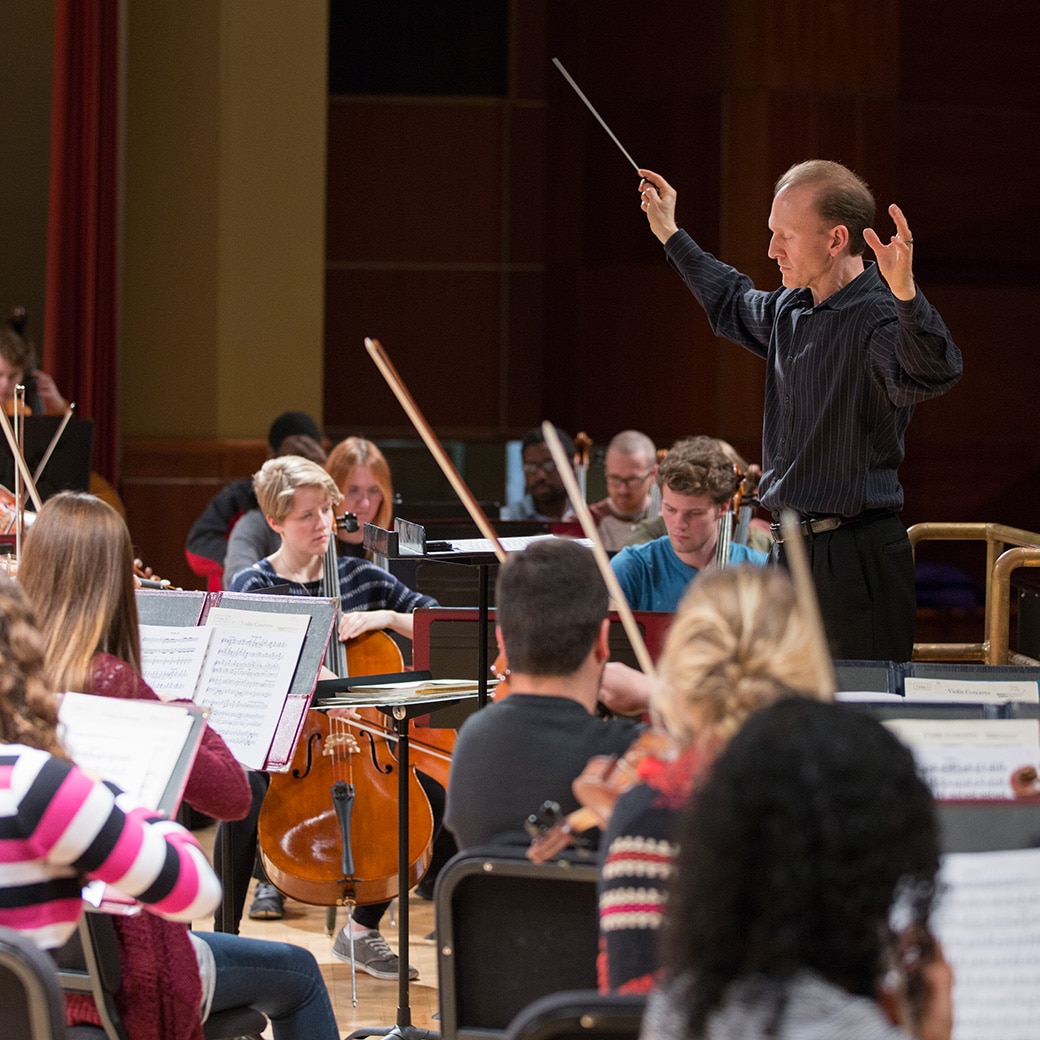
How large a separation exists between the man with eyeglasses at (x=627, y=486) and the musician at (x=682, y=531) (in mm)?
1459

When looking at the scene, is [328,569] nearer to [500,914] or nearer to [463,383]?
[500,914]

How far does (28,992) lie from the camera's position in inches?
57.8

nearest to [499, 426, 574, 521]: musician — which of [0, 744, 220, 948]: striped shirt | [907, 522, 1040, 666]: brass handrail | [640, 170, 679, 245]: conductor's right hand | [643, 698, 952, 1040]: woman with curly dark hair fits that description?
[907, 522, 1040, 666]: brass handrail

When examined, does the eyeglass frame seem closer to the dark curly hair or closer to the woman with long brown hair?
the woman with long brown hair

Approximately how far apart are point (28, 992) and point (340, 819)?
1727 millimetres

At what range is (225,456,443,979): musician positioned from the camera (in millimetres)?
3406

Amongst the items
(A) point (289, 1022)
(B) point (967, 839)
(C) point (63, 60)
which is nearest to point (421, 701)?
(A) point (289, 1022)

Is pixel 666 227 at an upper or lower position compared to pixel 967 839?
upper

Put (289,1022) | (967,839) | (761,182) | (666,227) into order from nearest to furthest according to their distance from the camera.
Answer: (967,839)
(289,1022)
(666,227)
(761,182)

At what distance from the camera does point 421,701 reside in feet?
8.70

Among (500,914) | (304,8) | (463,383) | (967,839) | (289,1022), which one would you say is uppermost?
(304,8)

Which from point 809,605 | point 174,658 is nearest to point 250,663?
point 174,658

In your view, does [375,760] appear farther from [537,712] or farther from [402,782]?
[537,712]

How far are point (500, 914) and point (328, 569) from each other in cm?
191
